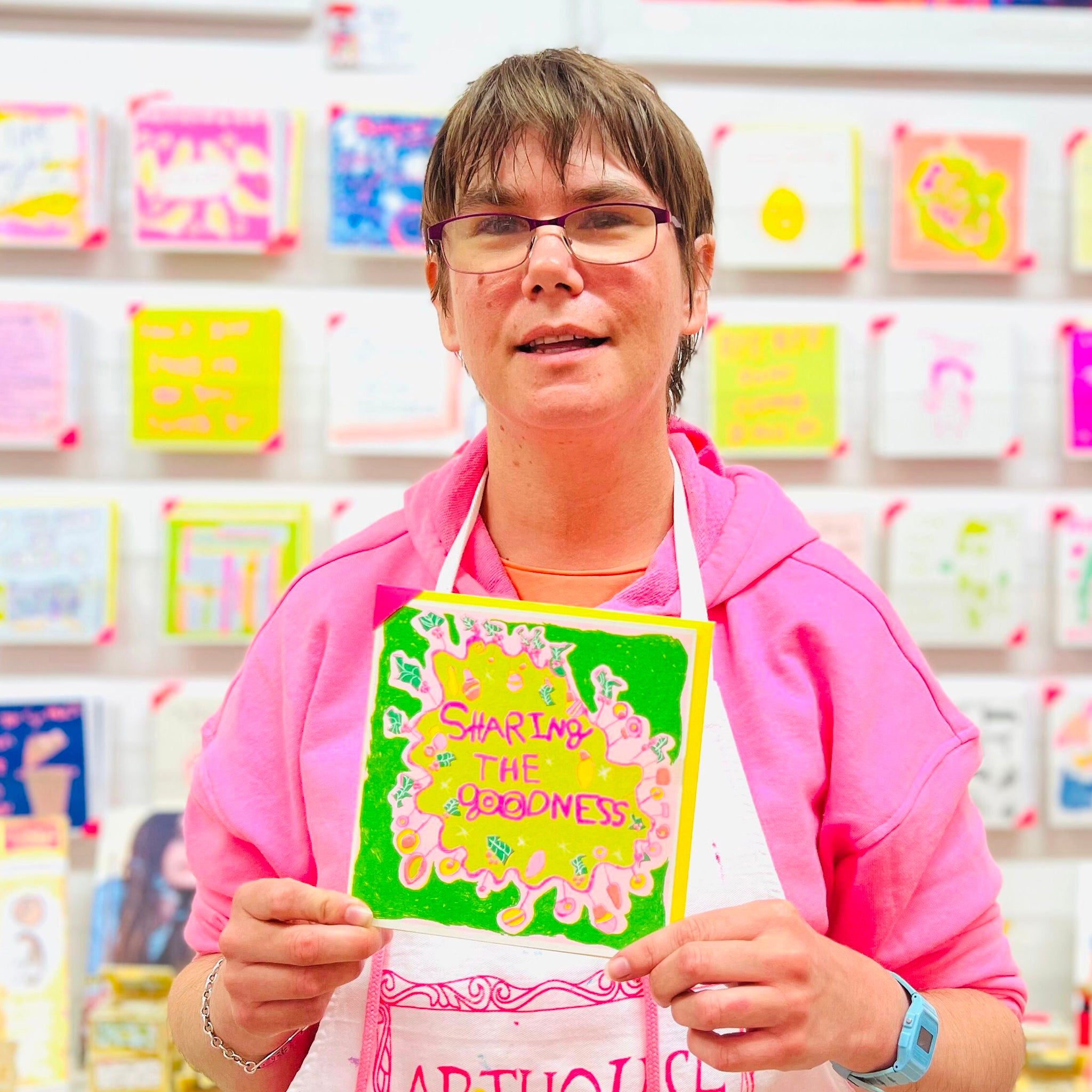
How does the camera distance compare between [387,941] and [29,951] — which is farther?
[29,951]

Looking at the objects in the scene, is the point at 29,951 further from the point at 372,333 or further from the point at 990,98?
the point at 990,98

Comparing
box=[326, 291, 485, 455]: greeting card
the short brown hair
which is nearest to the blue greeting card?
box=[326, 291, 485, 455]: greeting card

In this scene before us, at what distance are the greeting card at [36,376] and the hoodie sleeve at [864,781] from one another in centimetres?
147

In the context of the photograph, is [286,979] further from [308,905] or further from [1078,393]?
[1078,393]

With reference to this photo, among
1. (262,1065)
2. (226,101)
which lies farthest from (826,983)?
(226,101)

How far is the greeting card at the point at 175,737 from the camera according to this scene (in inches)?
80.6

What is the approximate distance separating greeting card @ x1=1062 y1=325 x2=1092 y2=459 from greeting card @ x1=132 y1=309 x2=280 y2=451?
4.82 ft

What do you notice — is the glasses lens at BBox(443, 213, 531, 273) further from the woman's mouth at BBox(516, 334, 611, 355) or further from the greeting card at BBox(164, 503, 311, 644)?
the greeting card at BBox(164, 503, 311, 644)

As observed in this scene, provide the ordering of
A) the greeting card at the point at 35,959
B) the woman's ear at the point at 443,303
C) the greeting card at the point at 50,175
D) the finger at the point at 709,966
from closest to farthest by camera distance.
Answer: the finger at the point at 709,966, the woman's ear at the point at 443,303, the greeting card at the point at 35,959, the greeting card at the point at 50,175

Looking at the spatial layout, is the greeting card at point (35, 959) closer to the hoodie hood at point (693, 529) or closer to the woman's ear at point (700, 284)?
the hoodie hood at point (693, 529)

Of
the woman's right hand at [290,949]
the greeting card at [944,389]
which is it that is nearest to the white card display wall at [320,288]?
the greeting card at [944,389]

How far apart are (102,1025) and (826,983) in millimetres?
1396

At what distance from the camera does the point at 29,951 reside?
192 cm

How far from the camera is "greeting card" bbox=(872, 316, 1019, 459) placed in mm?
2131
